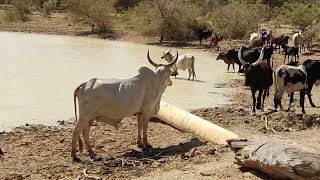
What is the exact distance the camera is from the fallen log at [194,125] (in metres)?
9.98

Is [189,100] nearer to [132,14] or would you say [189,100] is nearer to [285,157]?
[285,157]

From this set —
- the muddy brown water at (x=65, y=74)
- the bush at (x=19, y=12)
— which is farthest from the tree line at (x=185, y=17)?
the bush at (x=19, y=12)

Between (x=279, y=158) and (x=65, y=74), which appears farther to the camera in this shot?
(x=65, y=74)

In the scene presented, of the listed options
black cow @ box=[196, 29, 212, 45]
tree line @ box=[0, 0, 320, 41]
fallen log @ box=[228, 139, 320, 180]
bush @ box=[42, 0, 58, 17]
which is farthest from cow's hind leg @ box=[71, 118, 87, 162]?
bush @ box=[42, 0, 58, 17]

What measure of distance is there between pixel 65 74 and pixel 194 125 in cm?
1097

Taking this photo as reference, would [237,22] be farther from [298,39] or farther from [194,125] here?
[194,125]

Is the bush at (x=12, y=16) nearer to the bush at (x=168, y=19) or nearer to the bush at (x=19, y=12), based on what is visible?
the bush at (x=19, y=12)

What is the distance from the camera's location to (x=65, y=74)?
21.0 metres

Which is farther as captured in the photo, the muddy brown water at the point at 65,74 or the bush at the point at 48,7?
the bush at the point at 48,7

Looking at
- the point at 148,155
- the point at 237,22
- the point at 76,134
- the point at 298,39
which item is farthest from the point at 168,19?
the point at 76,134

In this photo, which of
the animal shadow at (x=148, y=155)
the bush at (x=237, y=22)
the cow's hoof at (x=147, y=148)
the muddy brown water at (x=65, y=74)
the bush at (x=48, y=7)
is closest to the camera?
the animal shadow at (x=148, y=155)

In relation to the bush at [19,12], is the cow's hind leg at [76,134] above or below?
below

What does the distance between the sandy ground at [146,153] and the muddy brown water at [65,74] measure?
6.29ft

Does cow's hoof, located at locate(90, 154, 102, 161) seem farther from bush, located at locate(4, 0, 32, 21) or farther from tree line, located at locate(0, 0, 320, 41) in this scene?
bush, located at locate(4, 0, 32, 21)
